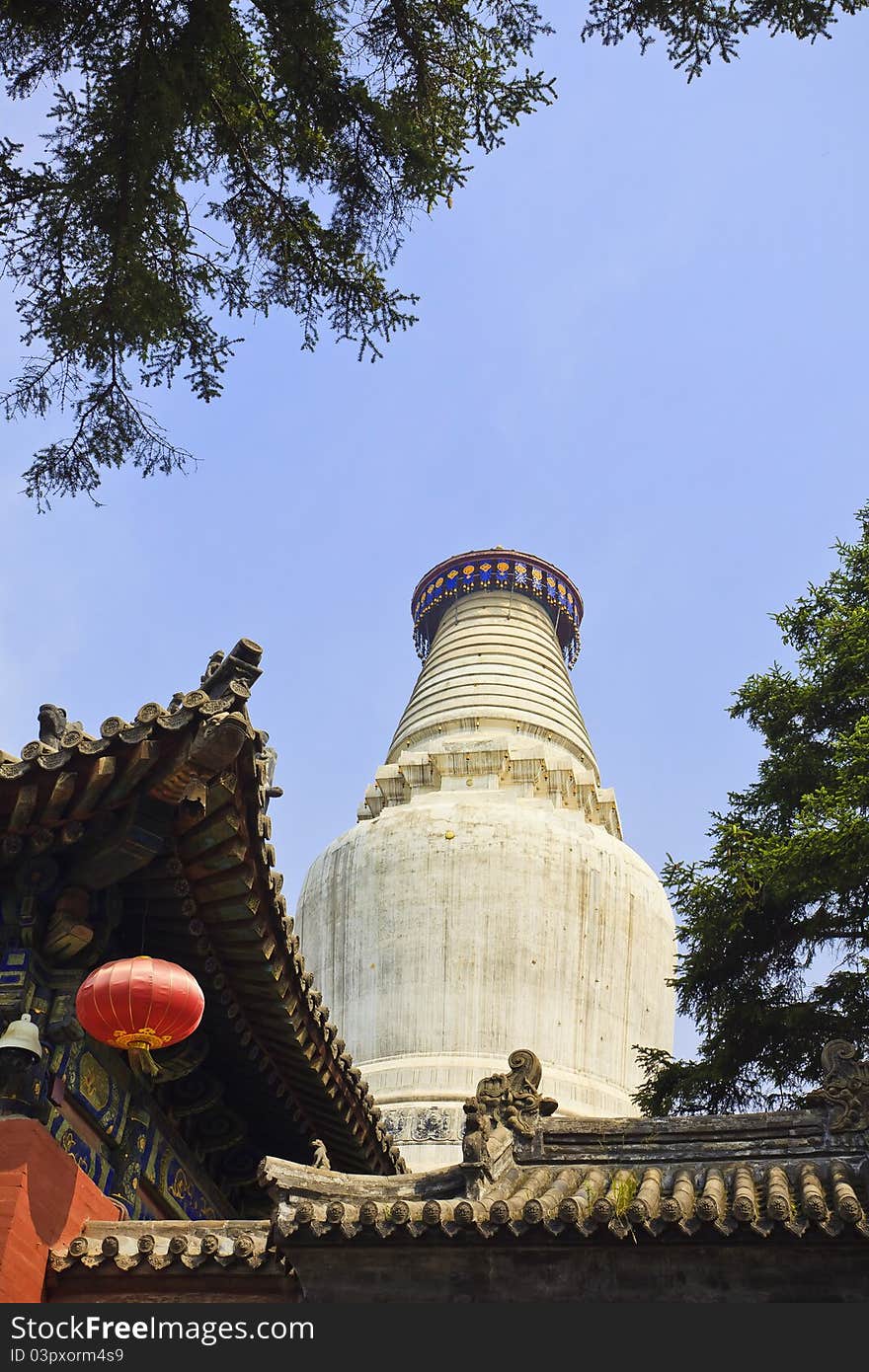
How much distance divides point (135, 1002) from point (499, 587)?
18193mm

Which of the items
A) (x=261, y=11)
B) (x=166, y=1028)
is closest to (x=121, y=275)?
(x=261, y=11)

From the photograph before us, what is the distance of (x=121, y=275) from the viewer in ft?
22.8

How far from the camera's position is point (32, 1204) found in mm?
6926

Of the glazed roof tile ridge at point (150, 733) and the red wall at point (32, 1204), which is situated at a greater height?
the glazed roof tile ridge at point (150, 733)

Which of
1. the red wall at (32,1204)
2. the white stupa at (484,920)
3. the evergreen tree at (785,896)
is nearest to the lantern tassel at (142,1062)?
the red wall at (32,1204)

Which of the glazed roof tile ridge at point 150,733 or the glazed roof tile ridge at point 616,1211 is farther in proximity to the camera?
the glazed roof tile ridge at point 150,733

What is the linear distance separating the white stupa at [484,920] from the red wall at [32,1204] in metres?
10.4

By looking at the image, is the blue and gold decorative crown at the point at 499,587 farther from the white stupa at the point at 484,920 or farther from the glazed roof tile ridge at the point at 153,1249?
the glazed roof tile ridge at the point at 153,1249

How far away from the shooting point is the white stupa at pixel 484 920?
730 inches

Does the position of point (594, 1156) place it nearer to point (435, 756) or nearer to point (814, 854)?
point (814, 854)

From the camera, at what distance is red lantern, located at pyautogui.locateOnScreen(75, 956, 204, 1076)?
7262 mm

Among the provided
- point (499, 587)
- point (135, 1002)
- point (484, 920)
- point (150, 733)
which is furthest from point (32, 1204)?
point (499, 587)

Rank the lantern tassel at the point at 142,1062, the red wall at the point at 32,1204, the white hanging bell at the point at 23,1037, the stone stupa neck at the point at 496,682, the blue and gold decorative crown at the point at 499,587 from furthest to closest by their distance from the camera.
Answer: the blue and gold decorative crown at the point at 499,587 < the stone stupa neck at the point at 496,682 < the lantern tassel at the point at 142,1062 < the white hanging bell at the point at 23,1037 < the red wall at the point at 32,1204

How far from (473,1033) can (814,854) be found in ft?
24.3
